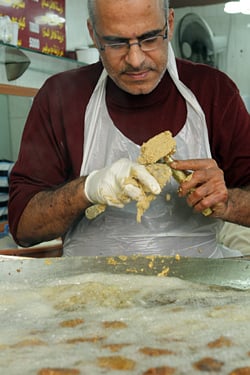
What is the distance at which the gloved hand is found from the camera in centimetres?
128

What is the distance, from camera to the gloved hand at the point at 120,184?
4.19ft

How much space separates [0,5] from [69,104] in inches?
53.0

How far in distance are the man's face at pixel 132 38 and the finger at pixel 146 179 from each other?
0.33m

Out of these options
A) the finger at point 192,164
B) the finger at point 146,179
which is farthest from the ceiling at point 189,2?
the finger at point 146,179

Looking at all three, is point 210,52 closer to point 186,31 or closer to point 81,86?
point 186,31

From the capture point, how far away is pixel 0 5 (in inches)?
107

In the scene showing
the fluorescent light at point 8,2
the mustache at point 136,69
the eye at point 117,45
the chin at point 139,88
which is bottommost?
the chin at point 139,88

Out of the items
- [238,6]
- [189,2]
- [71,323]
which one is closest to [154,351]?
[71,323]

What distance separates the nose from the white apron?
0.23 metres

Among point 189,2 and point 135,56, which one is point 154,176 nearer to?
point 135,56

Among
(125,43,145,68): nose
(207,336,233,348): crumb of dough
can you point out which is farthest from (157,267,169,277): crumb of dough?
(125,43,145,68): nose

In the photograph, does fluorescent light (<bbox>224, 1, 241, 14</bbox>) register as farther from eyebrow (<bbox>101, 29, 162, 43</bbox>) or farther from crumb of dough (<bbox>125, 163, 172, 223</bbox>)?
crumb of dough (<bbox>125, 163, 172, 223</bbox>)

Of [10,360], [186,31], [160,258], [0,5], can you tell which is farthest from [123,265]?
[186,31]

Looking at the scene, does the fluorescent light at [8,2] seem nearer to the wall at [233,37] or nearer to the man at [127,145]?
the man at [127,145]
